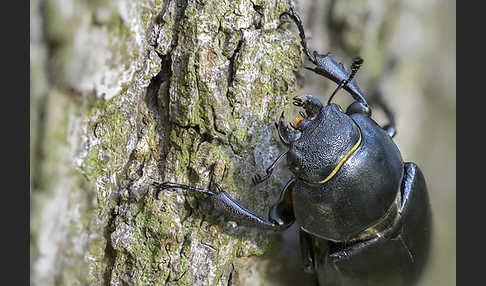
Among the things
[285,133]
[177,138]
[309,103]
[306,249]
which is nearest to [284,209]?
[306,249]

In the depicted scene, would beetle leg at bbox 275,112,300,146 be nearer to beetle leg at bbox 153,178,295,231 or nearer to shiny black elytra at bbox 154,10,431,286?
shiny black elytra at bbox 154,10,431,286

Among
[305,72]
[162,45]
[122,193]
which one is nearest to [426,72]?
[305,72]

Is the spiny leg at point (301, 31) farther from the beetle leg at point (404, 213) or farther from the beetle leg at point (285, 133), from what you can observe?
the beetle leg at point (404, 213)

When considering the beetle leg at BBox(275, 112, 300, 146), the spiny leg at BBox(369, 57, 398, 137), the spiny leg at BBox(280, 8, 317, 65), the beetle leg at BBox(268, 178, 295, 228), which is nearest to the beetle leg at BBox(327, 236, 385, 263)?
the beetle leg at BBox(268, 178, 295, 228)

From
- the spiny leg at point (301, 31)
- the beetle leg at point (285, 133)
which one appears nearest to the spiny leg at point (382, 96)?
the spiny leg at point (301, 31)

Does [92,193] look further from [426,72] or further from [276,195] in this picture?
[426,72]

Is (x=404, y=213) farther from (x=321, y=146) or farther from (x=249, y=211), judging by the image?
(x=249, y=211)

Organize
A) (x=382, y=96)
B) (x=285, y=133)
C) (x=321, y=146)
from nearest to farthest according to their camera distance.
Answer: (x=321, y=146) → (x=285, y=133) → (x=382, y=96)
